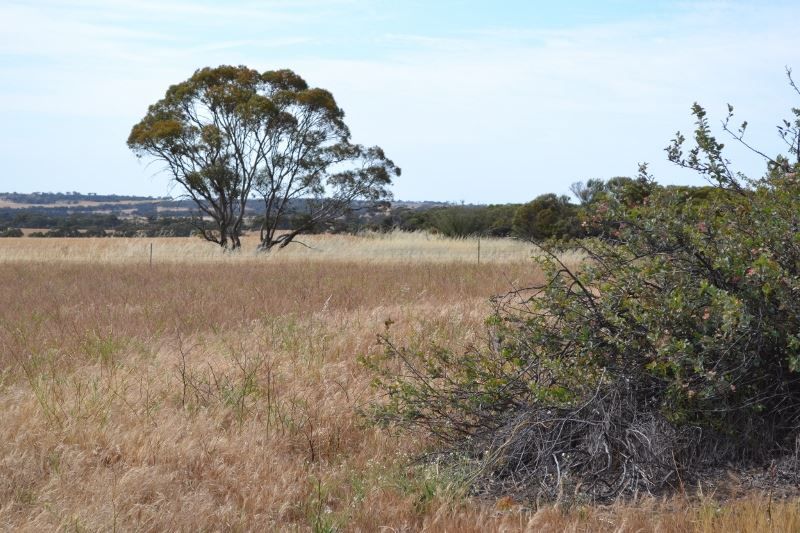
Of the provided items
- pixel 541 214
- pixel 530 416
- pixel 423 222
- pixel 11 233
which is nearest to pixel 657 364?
pixel 530 416

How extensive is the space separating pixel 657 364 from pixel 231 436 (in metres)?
2.80

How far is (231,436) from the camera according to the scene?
593 cm

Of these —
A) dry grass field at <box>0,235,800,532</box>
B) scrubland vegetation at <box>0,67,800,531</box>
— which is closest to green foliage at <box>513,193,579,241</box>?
dry grass field at <box>0,235,800,532</box>

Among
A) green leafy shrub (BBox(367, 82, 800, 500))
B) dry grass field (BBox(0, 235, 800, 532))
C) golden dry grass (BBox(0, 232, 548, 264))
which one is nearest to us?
dry grass field (BBox(0, 235, 800, 532))

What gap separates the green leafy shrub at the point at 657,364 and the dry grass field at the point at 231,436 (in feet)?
1.28

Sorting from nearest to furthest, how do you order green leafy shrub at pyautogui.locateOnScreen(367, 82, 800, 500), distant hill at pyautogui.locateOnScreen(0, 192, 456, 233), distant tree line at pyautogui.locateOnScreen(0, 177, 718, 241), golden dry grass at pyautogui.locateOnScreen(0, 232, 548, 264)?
green leafy shrub at pyautogui.locateOnScreen(367, 82, 800, 500) < golden dry grass at pyautogui.locateOnScreen(0, 232, 548, 264) < distant tree line at pyautogui.locateOnScreen(0, 177, 718, 241) < distant hill at pyautogui.locateOnScreen(0, 192, 456, 233)

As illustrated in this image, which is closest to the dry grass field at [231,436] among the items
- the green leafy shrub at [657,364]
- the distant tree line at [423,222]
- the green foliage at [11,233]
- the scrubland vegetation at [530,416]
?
the scrubland vegetation at [530,416]

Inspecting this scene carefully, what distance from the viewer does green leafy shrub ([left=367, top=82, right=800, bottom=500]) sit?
5035mm

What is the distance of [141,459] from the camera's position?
538 cm

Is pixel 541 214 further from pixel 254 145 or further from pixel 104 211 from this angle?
pixel 104 211

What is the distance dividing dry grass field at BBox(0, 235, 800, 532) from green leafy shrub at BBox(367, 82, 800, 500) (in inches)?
15.3

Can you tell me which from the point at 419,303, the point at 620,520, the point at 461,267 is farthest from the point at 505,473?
the point at 461,267

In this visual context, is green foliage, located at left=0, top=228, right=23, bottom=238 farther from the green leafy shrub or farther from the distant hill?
the green leafy shrub

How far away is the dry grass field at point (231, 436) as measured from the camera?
15.1ft
